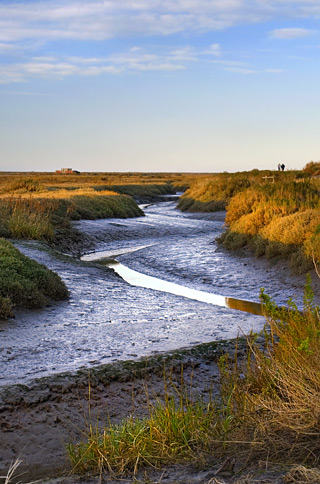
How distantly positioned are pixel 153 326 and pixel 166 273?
6.33 metres

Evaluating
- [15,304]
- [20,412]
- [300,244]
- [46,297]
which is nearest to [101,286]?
[46,297]

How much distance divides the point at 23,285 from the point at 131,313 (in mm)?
1903

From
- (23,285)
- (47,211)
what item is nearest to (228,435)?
(23,285)

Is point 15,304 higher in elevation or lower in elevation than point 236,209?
lower

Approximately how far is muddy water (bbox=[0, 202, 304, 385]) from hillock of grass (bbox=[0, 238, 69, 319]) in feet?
0.79

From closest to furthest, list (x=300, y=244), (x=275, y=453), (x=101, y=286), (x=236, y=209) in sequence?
(x=275, y=453)
(x=101, y=286)
(x=300, y=244)
(x=236, y=209)

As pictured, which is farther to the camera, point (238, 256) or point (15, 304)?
point (238, 256)

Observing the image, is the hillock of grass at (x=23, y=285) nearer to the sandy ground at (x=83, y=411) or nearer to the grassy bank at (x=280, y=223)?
the sandy ground at (x=83, y=411)

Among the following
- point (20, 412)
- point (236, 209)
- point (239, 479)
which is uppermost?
point (236, 209)

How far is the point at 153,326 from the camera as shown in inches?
356

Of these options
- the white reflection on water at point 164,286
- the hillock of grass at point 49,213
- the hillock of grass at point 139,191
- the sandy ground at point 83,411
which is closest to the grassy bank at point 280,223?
the white reflection on water at point 164,286

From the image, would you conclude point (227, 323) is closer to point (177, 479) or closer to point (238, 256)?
point (177, 479)

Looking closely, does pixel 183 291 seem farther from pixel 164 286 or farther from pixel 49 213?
pixel 49 213

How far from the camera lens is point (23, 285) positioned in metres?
10.1
